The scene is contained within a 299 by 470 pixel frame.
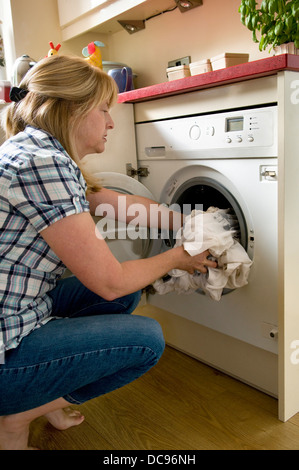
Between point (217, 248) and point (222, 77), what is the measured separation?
508mm

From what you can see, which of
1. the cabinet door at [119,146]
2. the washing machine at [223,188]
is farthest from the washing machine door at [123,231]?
the cabinet door at [119,146]

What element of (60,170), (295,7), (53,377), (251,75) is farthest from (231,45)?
(53,377)

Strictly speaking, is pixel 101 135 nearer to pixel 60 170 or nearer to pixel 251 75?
pixel 60 170

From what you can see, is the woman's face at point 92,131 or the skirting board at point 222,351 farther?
the skirting board at point 222,351

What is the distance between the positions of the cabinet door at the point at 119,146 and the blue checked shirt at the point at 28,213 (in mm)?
625

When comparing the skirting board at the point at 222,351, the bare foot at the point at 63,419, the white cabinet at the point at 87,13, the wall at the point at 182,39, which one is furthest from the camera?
the white cabinet at the point at 87,13

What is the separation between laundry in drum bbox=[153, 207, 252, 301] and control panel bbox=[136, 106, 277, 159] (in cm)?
21

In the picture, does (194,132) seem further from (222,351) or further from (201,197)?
(222,351)

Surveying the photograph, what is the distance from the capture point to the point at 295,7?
1.31 m

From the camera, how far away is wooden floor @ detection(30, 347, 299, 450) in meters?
1.32

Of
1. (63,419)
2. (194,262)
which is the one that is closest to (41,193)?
(194,262)

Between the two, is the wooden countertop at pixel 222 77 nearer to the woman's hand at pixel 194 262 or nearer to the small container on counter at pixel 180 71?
the small container on counter at pixel 180 71

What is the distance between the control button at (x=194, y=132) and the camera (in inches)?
58.9

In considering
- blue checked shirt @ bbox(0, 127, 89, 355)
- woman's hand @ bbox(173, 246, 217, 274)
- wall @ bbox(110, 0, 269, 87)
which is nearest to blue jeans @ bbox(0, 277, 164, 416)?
blue checked shirt @ bbox(0, 127, 89, 355)
